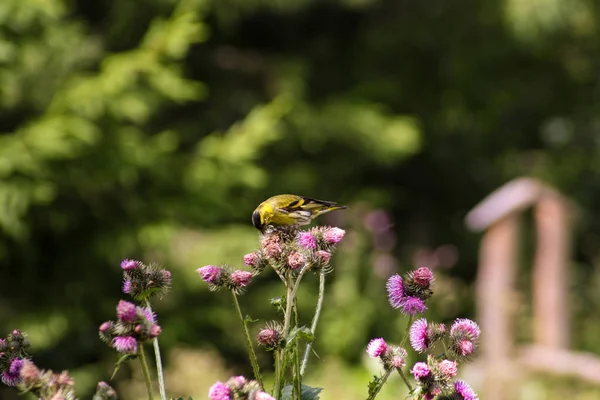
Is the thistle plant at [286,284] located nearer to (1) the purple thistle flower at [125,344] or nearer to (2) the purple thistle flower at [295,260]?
(2) the purple thistle flower at [295,260]

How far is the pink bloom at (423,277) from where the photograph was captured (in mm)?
1462

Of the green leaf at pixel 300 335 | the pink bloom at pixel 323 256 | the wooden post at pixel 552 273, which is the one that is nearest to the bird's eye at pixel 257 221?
the pink bloom at pixel 323 256

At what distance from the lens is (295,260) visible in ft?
4.90

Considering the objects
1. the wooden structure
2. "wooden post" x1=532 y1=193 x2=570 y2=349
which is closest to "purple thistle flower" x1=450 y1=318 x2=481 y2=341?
the wooden structure

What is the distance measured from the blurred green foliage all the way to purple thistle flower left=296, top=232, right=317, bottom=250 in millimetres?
3540

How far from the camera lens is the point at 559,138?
980 centimetres

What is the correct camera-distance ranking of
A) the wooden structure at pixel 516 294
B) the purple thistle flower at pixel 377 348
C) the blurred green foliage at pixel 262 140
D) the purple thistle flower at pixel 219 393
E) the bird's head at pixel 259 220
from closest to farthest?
1. the purple thistle flower at pixel 219 393
2. the purple thistle flower at pixel 377 348
3. the bird's head at pixel 259 220
4. the blurred green foliage at pixel 262 140
5. the wooden structure at pixel 516 294

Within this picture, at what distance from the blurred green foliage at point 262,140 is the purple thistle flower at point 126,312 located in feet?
12.3

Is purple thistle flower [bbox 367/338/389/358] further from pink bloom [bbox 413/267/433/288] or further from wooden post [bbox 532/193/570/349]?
wooden post [bbox 532/193/570/349]

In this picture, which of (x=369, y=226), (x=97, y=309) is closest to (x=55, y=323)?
(x=97, y=309)

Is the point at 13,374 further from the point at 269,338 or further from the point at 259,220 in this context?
the point at 259,220

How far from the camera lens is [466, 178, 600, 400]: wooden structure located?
6598 millimetres

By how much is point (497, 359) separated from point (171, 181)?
286 centimetres

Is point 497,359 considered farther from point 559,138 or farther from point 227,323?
point 559,138
